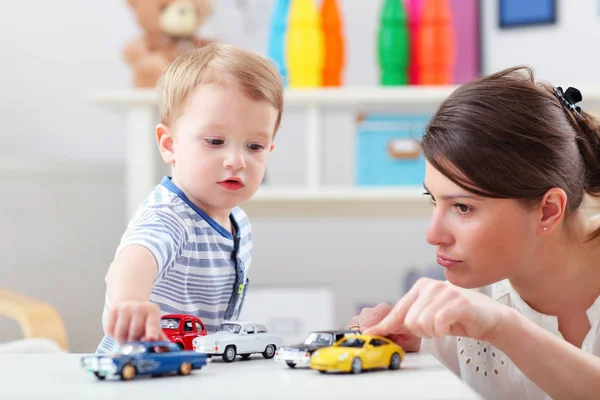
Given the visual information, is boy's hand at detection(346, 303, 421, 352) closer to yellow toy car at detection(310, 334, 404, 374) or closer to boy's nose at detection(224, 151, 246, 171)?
yellow toy car at detection(310, 334, 404, 374)

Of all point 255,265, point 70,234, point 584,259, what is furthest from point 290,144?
point 584,259

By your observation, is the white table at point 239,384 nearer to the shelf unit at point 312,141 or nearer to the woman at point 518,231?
the woman at point 518,231

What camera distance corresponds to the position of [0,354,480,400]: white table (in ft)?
2.02

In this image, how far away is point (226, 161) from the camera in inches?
39.3

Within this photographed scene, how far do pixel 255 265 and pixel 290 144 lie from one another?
0.50m

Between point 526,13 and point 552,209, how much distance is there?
2221 mm

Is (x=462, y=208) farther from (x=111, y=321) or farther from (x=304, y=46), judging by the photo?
(x=304, y=46)

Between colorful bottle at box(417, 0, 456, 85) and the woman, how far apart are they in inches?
56.2

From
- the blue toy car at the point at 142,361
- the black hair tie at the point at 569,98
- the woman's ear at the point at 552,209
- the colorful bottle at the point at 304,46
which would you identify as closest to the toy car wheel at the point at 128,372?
the blue toy car at the point at 142,361

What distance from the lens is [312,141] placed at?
250 centimetres

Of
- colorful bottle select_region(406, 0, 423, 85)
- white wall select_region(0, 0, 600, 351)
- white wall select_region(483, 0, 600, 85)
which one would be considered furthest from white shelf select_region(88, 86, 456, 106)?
white wall select_region(483, 0, 600, 85)

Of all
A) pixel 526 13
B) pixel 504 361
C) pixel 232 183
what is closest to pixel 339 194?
pixel 526 13

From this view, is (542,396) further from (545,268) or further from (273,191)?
(273,191)

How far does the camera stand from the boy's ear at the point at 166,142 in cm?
110
